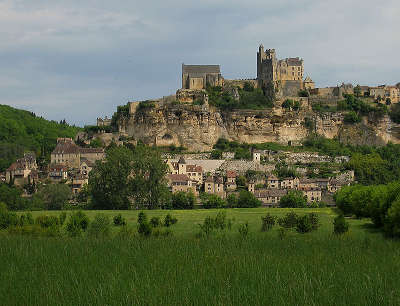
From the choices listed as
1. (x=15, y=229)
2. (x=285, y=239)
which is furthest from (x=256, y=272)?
(x=15, y=229)

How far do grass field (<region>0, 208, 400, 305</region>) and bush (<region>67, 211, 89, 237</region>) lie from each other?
13.0 ft

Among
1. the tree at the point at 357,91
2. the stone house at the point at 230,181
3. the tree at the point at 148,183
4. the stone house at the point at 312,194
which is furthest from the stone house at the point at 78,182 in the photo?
the tree at the point at 357,91

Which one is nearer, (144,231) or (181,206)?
(144,231)

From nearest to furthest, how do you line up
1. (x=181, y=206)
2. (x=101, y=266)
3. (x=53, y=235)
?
(x=101, y=266)
(x=53, y=235)
(x=181, y=206)

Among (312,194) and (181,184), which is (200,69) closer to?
(181,184)

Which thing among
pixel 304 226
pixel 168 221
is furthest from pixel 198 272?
pixel 168 221

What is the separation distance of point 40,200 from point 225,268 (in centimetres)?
4899

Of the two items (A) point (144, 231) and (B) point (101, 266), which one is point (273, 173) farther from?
(B) point (101, 266)

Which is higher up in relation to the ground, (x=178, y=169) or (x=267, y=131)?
(x=267, y=131)

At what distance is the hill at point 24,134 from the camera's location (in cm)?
9545

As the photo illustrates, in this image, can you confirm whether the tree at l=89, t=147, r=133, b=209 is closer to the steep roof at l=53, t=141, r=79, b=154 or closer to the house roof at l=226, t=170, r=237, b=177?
the house roof at l=226, t=170, r=237, b=177

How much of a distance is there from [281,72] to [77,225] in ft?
229

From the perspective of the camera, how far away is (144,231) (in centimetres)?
2948

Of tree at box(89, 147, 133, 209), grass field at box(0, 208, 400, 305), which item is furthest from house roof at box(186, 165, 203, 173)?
grass field at box(0, 208, 400, 305)
